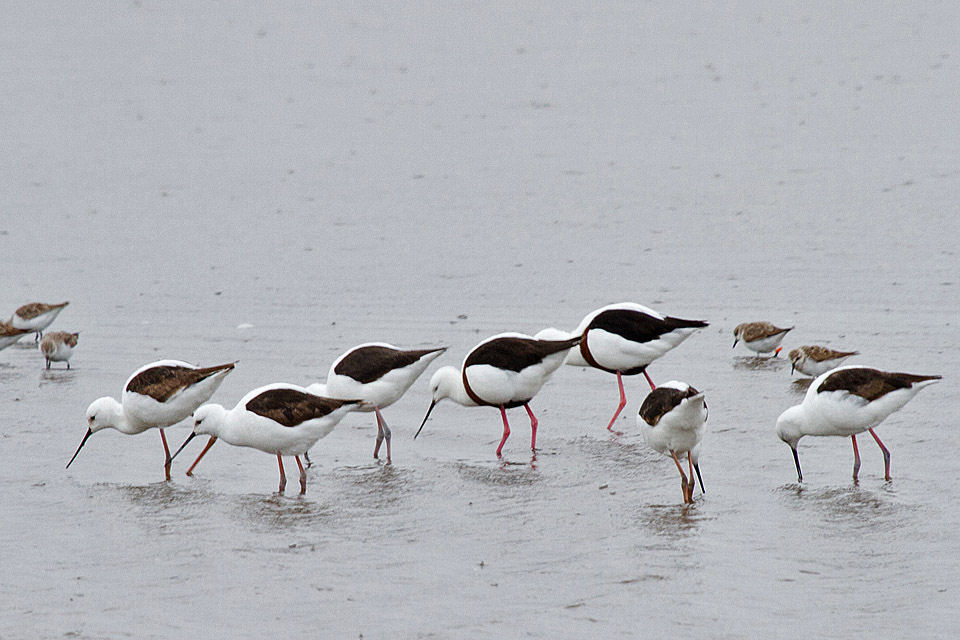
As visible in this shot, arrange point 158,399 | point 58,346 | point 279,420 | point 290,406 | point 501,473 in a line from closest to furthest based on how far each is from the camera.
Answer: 1. point 279,420
2. point 290,406
3. point 501,473
4. point 158,399
5. point 58,346

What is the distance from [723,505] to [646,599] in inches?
69.9

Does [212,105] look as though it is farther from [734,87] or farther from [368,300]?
[368,300]

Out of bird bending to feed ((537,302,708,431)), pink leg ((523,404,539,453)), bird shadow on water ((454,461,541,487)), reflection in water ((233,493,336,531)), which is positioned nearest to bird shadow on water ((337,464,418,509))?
reflection in water ((233,493,336,531))

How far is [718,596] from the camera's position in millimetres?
7242

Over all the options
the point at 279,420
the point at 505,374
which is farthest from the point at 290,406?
the point at 505,374

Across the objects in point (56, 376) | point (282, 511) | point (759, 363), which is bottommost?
point (282, 511)

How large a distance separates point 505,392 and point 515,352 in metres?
0.33

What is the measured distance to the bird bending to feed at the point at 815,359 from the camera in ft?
38.2

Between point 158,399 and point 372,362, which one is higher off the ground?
point 372,362

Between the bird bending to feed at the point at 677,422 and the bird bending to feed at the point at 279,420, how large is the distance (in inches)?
84.4

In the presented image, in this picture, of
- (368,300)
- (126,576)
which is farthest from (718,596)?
(368,300)

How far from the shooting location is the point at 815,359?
11.7 m

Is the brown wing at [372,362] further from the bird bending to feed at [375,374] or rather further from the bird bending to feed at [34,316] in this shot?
the bird bending to feed at [34,316]

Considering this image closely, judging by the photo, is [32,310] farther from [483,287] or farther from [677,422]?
[677,422]
